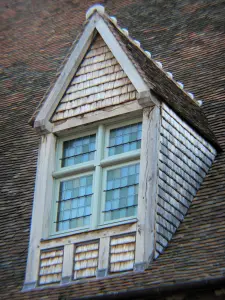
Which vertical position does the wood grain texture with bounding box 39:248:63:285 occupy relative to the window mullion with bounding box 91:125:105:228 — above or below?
below

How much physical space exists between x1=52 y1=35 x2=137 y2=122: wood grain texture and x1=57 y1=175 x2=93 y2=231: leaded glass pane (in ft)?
2.96

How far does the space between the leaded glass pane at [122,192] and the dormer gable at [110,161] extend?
0.5 inches

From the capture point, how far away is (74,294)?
10.4m

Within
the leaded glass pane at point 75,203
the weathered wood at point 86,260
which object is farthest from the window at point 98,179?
the weathered wood at point 86,260

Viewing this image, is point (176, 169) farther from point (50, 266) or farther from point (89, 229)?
point (50, 266)

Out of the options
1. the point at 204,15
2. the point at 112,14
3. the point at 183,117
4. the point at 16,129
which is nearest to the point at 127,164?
the point at 183,117

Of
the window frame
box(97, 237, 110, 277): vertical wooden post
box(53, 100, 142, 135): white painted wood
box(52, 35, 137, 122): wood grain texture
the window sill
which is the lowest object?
box(97, 237, 110, 277): vertical wooden post

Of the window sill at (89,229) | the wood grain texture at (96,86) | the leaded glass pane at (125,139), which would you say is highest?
the wood grain texture at (96,86)

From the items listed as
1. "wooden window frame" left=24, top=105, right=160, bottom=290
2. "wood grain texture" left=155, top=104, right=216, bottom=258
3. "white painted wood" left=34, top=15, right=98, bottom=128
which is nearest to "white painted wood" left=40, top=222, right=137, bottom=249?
"wooden window frame" left=24, top=105, right=160, bottom=290

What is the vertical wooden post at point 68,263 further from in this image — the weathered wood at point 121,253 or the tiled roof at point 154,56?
the weathered wood at point 121,253

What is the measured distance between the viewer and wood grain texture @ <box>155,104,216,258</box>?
10773 mm

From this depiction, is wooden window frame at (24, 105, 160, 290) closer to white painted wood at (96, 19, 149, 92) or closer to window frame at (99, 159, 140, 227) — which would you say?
window frame at (99, 159, 140, 227)

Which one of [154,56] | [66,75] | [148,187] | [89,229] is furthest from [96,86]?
[154,56]

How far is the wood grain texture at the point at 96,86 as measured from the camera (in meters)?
11.7
